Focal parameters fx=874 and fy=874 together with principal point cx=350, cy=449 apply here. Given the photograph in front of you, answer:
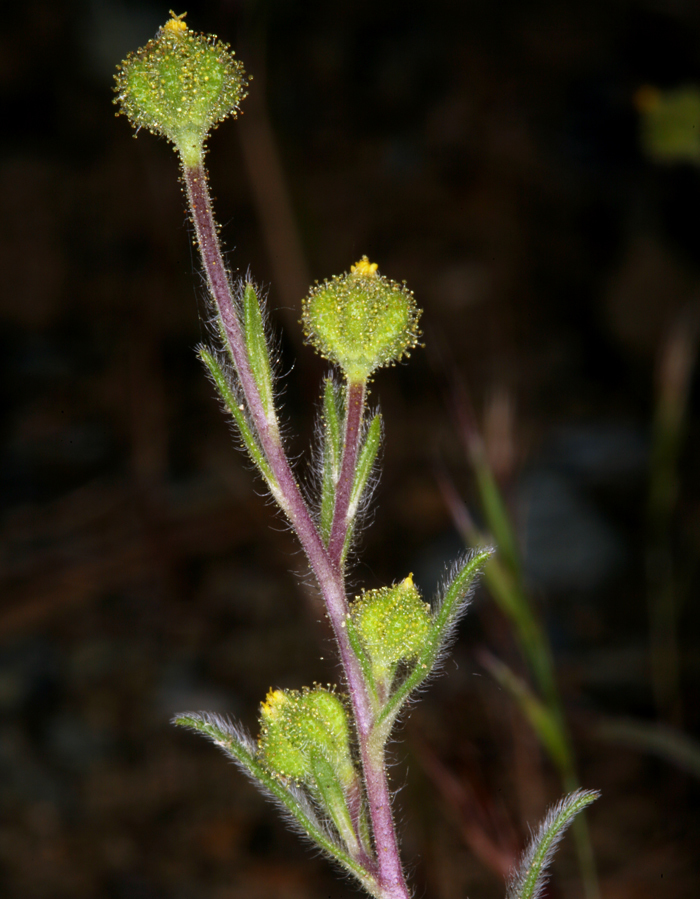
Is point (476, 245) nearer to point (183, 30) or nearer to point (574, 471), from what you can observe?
point (574, 471)

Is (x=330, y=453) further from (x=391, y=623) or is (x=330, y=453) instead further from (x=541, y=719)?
(x=541, y=719)

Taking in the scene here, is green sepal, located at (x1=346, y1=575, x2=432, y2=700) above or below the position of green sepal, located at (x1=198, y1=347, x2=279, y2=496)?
below

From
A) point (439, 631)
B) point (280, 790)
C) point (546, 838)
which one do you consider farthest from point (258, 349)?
point (546, 838)

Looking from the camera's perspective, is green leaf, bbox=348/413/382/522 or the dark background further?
the dark background

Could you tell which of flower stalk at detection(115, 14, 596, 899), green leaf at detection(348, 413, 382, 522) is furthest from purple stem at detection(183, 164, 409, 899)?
green leaf at detection(348, 413, 382, 522)

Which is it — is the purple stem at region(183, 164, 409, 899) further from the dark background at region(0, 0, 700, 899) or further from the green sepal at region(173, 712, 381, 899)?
the dark background at region(0, 0, 700, 899)

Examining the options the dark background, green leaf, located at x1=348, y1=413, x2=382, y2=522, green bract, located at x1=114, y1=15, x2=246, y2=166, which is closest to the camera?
green bract, located at x1=114, y1=15, x2=246, y2=166

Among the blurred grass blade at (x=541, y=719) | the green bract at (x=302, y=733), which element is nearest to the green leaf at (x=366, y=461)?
the green bract at (x=302, y=733)
